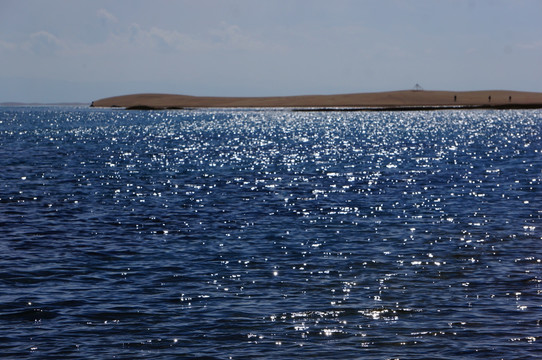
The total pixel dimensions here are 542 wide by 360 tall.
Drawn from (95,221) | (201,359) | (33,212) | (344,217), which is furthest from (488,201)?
(201,359)

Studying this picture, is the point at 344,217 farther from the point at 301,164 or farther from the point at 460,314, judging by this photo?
the point at 301,164

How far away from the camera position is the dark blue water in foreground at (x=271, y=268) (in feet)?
→ 51.3

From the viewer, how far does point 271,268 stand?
21.9m

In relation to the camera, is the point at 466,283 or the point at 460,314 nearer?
the point at 460,314

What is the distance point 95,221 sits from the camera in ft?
100

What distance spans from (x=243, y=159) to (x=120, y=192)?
28.1 metres

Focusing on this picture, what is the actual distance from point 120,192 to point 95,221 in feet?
35.2

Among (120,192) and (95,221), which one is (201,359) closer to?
(95,221)

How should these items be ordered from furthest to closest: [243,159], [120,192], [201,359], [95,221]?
[243,159]
[120,192]
[95,221]
[201,359]

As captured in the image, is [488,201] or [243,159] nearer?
[488,201]

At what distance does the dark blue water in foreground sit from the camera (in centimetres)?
1562

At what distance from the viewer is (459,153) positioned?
243 ft

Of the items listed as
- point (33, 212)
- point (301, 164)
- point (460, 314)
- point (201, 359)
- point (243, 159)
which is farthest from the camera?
point (243, 159)

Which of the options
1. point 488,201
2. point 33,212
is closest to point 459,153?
point 488,201
